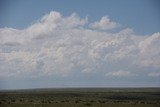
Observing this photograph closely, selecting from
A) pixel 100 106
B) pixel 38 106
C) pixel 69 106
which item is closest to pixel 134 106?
pixel 100 106

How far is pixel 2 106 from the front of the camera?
38.9 meters

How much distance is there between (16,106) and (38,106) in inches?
98.2

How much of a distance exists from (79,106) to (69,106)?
1.24m

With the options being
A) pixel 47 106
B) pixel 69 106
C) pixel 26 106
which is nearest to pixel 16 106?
pixel 26 106

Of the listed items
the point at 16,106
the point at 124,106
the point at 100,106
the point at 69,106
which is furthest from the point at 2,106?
the point at 124,106

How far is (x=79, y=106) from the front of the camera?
41.0 m

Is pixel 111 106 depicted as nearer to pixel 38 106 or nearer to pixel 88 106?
pixel 88 106

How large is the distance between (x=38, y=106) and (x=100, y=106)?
23.4ft

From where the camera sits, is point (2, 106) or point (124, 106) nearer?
point (2, 106)

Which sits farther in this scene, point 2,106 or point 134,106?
point 134,106

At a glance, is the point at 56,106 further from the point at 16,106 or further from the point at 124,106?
the point at 124,106

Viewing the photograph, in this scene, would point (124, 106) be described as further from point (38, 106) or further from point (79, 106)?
point (38, 106)

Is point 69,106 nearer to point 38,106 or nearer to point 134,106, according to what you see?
point 38,106

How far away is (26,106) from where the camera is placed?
39625 millimetres
